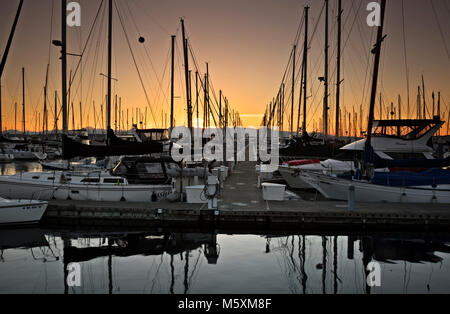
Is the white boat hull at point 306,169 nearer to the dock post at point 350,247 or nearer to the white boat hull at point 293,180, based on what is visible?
the white boat hull at point 293,180

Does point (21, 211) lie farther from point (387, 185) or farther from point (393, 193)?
point (393, 193)

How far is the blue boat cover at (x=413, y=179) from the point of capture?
1805 cm

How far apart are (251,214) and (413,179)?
8.83 metres

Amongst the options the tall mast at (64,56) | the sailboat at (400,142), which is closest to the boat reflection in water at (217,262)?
the tall mast at (64,56)

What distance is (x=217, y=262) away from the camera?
1261 cm

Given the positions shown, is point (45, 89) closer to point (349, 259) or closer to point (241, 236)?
point (241, 236)

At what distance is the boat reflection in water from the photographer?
1068 cm

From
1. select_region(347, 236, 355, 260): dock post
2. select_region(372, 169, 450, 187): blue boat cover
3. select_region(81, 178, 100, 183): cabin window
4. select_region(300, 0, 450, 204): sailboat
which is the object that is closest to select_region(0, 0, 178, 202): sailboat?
select_region(81, 178, 100, 183): cabin window

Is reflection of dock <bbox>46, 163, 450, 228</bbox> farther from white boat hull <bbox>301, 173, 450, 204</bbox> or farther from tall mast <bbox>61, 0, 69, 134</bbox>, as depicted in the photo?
tall mast <bbox>61, 0, 69, 134</bbox>

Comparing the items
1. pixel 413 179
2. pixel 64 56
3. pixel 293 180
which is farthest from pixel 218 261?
pixel 293 180

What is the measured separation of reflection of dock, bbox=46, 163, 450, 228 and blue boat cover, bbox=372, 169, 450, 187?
1257mm

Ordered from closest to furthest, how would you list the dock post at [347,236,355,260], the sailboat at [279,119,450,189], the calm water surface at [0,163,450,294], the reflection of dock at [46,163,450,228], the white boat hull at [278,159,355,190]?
the calm water surface at [0,163,450,294], the dock post at [347,236,355,260], the reflection of dock at [46,163,450,228], the sailboat at [279,119,450,189], the white boat hull at [278,159,355,190]

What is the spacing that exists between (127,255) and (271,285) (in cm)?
549

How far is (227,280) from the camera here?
11102mm
